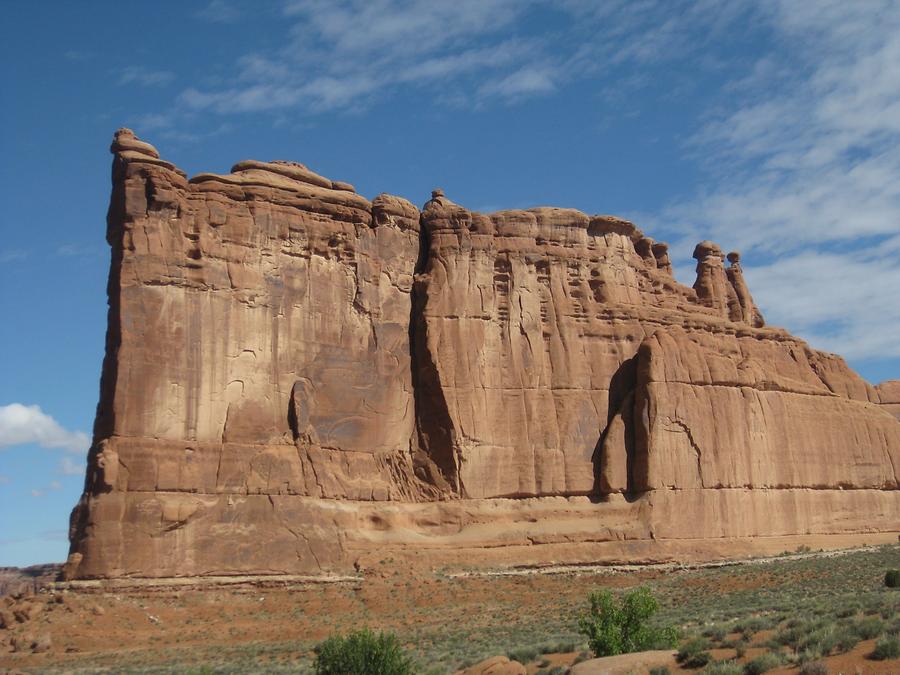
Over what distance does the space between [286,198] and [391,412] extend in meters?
10.4

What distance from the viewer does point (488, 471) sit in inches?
1895

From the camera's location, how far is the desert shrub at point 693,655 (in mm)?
18859

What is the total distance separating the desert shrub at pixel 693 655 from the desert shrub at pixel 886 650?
2.89 m

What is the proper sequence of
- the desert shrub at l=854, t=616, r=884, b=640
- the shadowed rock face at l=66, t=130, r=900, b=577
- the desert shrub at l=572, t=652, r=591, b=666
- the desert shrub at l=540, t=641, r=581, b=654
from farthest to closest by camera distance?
the shadowed rock face at l=66, t=130, r=900, b=577, the desert shrub at l=540, t=641, r=581, b=654, the desert shrub at l=572, t=652, r=591, b=666, the desert shrub at l=854, t=616, r=884, b=640

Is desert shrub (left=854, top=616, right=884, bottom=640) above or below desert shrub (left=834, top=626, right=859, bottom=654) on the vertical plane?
above

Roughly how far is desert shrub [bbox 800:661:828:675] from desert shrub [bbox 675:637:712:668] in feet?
8.11

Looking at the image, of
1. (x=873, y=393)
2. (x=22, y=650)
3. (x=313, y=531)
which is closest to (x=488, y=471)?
(x=313, y=531)

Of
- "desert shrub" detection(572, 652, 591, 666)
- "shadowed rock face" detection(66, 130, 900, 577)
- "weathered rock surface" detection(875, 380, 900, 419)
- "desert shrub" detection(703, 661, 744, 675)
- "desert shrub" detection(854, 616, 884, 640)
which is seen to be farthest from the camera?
"weathered rock surface" detection(875, 380, 900, 419)

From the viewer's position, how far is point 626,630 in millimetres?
22250

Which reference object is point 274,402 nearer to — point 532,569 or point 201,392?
point 201,392

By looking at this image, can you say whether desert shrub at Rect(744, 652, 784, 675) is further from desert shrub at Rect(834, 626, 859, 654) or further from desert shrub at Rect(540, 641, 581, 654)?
desert shrub at Rect(540, 641, 581, 654)

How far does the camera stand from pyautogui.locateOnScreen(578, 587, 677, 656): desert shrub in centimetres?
2158

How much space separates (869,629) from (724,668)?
3.00 meters

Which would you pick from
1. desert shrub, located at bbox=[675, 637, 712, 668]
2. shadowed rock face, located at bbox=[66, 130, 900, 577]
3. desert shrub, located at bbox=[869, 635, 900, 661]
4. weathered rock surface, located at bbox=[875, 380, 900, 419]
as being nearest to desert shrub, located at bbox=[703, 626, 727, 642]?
desert shrub, located at bbox=[675, 637, 712, 668]
